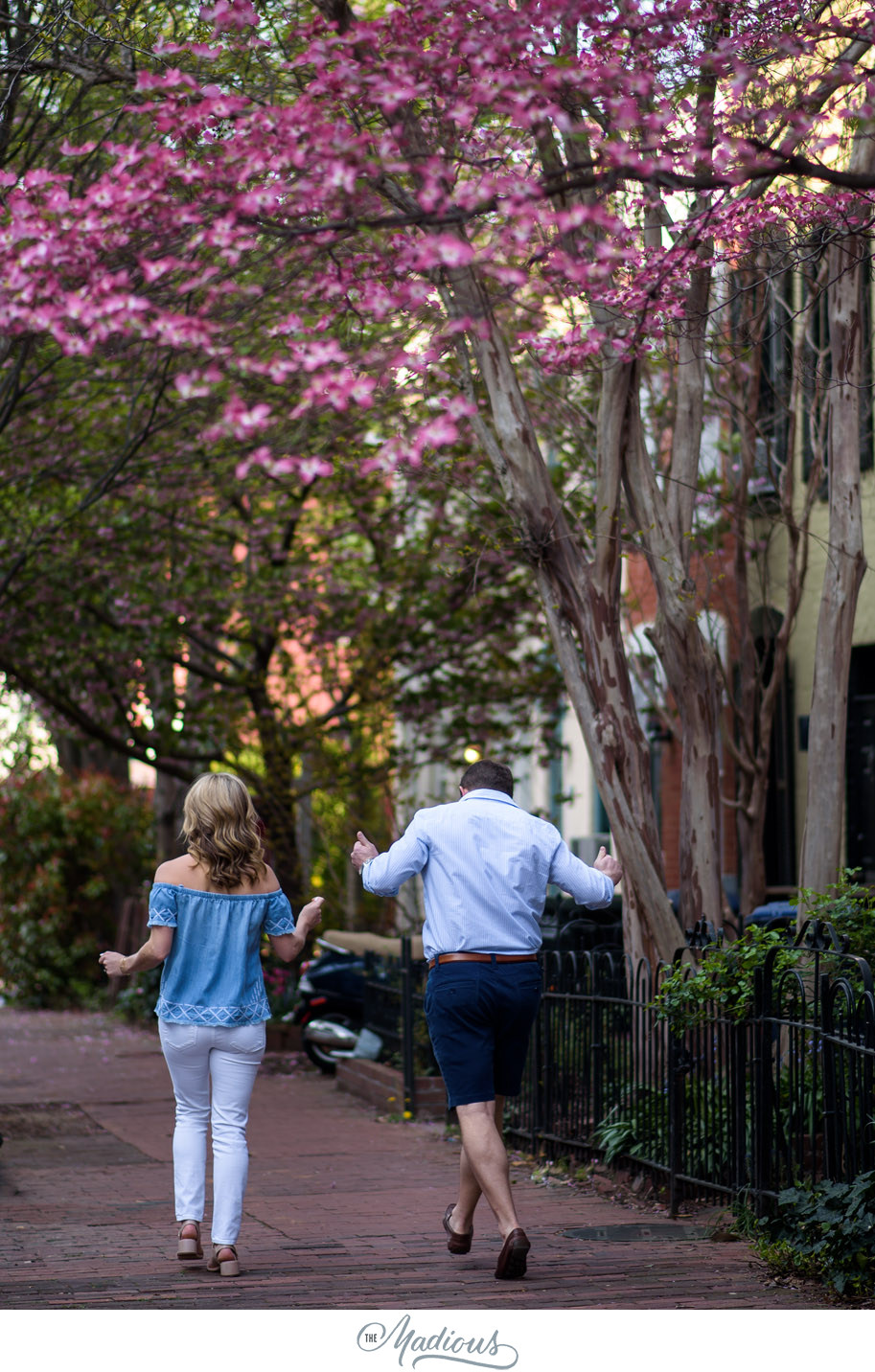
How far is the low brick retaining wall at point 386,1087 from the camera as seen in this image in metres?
11.6

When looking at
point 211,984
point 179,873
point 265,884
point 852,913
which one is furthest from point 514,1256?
point 852,913

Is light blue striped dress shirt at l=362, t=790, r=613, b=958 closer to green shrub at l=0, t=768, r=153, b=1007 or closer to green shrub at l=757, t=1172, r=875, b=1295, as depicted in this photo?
green shrub at l=757, t=1172, r=875, b=1295

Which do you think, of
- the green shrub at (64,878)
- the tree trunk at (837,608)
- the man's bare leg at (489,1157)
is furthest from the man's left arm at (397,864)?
the green shrub at (64,878)

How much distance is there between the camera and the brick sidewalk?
19.5 ft

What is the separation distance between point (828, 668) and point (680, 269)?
2718 mm

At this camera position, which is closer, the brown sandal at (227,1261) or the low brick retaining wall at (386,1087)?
the brown sandal at (227,1261)

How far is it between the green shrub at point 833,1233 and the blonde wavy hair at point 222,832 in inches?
89.9

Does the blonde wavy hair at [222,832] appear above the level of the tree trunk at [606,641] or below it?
below

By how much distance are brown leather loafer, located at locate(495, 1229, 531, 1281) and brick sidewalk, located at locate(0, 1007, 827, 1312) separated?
54mm

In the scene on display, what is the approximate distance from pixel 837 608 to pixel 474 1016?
154 inches

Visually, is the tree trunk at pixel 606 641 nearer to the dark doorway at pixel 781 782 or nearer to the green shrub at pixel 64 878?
the dark doorway at pixel 781 782

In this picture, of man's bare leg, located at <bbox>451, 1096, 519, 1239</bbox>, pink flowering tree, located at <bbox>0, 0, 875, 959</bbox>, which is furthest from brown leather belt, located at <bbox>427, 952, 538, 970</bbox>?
pink flowering tree, located at <bbox>0, 0, 875, 959</bbox>

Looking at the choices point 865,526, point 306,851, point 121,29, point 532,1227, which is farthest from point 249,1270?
point 306,851
